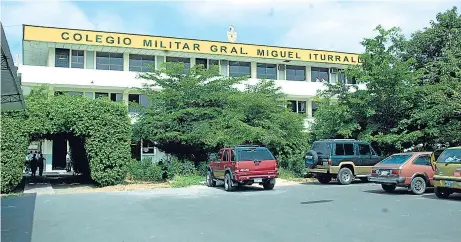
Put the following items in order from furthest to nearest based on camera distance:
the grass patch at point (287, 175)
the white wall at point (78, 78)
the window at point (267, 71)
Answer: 1. the window at point (267, 71)
2. the white wall at point (78, 78)
3. the grass patch at point (287, 175)

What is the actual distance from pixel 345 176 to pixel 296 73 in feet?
74.5

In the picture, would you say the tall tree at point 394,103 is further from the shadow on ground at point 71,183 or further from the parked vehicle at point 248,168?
the shadow on ground at point 71,183

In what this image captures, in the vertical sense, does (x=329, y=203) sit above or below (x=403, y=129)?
below

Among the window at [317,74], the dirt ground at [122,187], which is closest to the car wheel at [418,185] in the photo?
the dirt ground at [122,187]

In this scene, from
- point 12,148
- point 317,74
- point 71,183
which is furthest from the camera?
point 317,74

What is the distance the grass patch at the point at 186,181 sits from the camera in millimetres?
20453

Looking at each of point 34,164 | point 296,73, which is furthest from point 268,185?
point 296,73

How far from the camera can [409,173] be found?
15234mm

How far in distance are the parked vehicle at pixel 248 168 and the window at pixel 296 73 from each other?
24198 mm

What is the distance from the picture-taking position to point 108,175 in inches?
755

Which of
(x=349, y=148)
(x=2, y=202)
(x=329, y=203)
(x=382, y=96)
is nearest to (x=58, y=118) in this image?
(x=2, y=202)

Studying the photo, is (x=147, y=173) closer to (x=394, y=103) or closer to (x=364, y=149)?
(x=364, y=149)

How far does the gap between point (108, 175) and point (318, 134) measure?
497 inches

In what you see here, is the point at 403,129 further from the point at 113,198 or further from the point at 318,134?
the point at 113,198
